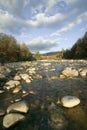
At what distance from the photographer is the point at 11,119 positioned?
20.0 ft

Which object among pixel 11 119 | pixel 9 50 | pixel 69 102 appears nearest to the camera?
pixel 11 119

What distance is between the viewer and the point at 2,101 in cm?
859

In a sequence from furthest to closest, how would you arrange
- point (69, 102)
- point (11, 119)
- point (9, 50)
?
point (9, 50), point (69, 102), point (11, 119)

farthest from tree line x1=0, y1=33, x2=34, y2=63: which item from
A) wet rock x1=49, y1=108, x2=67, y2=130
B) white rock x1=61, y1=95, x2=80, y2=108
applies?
wet rock x1=49, y1=108, x2=67, y2=130

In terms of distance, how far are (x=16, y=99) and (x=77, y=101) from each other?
2.92 meters

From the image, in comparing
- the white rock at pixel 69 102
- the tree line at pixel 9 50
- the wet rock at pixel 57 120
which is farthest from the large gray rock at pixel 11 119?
the tree line at pixel 9 50

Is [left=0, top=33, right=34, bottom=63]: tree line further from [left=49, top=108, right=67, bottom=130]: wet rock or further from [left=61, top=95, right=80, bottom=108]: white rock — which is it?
[left=49, top=108, right=67, bottom=130]: wet rock

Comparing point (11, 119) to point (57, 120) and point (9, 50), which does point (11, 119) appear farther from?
point (9, 50)

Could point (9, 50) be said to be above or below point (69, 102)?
above

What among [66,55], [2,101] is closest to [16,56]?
[66,55]

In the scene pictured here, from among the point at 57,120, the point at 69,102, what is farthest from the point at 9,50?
the point at 57,120

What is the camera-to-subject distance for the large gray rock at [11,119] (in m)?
5.89

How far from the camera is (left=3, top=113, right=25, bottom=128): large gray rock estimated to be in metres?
5.89

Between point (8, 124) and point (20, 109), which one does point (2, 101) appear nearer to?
point (20, 109)
